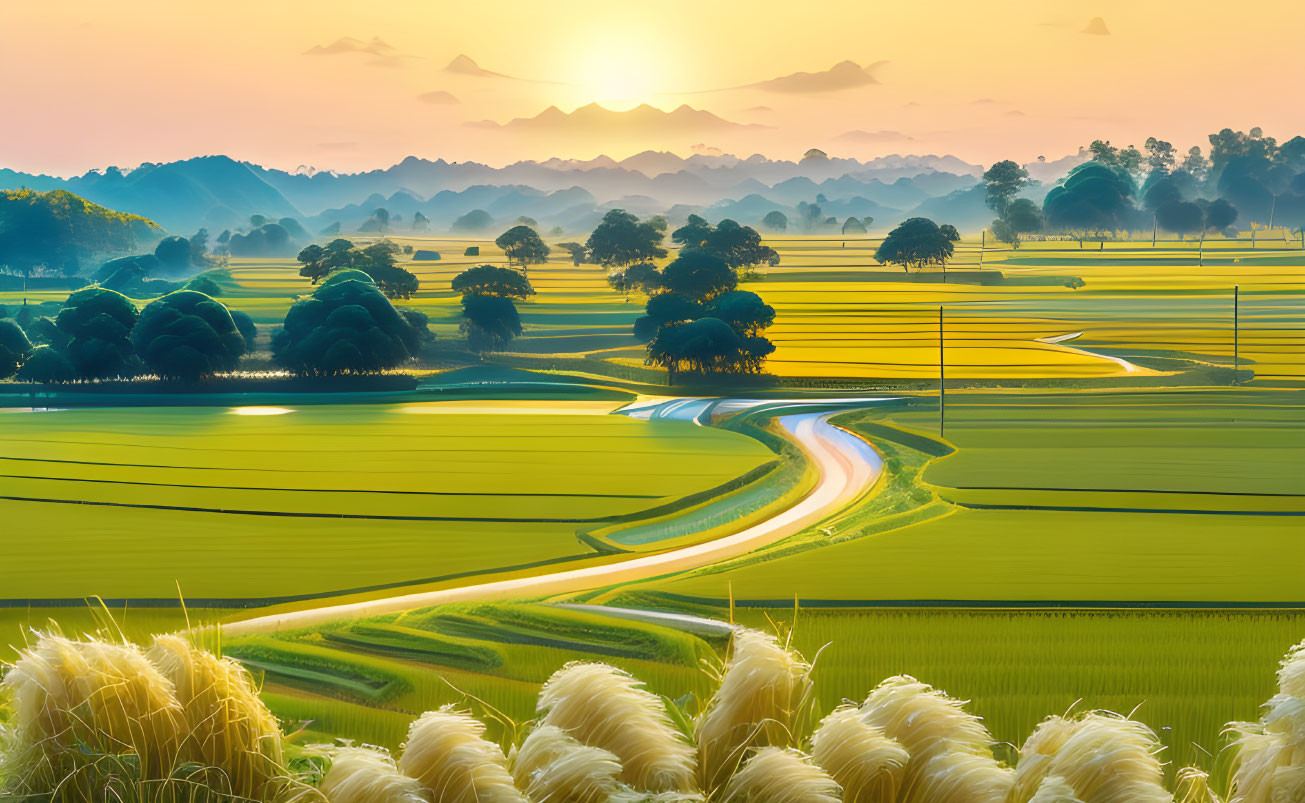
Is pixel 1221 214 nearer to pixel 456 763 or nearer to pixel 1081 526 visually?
pixel 1081 526

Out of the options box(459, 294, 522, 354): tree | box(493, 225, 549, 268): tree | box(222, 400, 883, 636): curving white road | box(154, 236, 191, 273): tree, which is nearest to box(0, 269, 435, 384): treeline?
box(459, 294, 522, 354): tree

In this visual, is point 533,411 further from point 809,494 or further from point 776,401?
point 809,494

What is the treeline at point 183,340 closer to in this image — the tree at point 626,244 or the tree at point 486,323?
the tree at point 486,323

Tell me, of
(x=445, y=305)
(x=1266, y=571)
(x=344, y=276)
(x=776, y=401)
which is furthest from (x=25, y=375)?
(x=1266, y=571)

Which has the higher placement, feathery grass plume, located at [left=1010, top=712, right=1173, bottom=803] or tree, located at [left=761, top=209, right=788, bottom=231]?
tree, located at [left=761, top=209, right=788, bottom=231]

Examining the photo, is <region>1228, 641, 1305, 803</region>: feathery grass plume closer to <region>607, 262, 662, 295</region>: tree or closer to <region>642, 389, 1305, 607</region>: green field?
<region>642, 389, 1305, 607</region>: green field

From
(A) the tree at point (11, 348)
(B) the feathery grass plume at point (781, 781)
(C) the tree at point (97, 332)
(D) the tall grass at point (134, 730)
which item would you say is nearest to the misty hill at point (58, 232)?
(A) the tree at point (11, 348)
